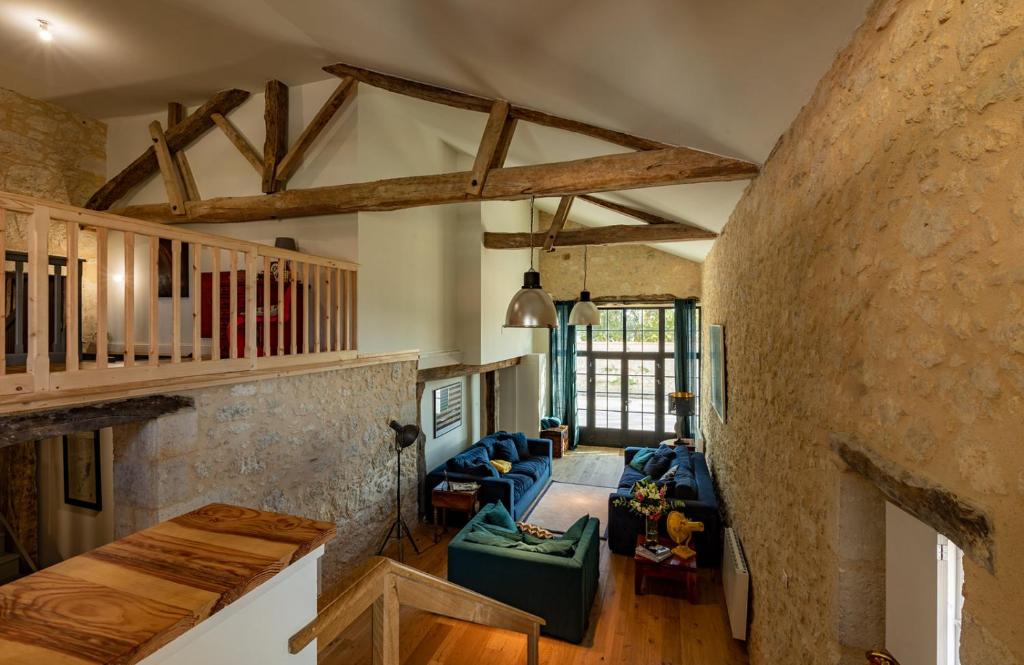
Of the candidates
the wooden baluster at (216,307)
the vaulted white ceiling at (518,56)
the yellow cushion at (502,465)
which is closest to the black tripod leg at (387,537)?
the yellow cushion at (502,465)

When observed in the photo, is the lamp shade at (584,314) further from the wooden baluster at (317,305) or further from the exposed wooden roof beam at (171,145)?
the exposed wooden roof beam at (171,145)

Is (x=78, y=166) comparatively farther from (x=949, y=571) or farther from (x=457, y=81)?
(x=949, y=571)

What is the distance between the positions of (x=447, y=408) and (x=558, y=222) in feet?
10.2

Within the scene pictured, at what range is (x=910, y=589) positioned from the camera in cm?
161

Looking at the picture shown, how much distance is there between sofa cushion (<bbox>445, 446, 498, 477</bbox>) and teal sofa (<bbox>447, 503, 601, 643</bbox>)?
1788 mm

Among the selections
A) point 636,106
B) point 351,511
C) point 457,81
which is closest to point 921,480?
point 636,106

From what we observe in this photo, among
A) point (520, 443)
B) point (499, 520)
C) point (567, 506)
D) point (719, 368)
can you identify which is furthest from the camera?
point (520, 443)

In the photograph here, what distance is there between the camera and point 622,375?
28.5 feet

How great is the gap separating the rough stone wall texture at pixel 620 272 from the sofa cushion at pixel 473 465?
12.3 ft

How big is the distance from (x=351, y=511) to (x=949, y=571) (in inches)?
167

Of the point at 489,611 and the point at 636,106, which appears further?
the point at 636,106

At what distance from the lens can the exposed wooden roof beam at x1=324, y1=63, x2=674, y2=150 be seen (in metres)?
3.23

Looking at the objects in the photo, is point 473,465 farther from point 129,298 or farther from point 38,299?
point 38,299

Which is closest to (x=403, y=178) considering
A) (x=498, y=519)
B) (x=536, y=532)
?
(x=498, y=519)
